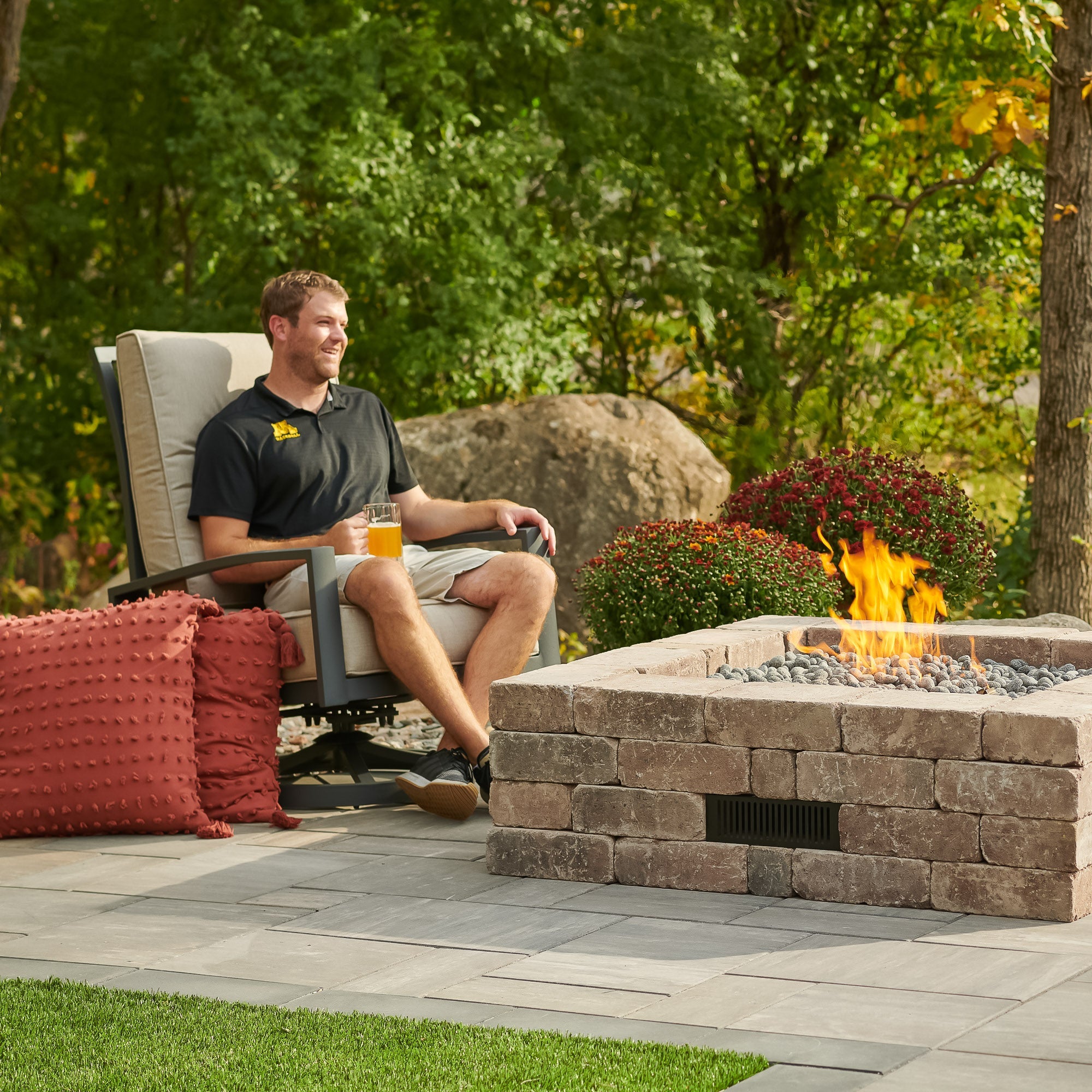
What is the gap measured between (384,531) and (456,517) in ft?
1.72

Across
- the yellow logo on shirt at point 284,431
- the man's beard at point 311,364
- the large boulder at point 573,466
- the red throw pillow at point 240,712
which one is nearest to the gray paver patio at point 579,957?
the red throw pillow at point 240,712

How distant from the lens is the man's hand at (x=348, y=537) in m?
4.41

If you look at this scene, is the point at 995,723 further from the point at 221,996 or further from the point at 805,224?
the point at 805,224

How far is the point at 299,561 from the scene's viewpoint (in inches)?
174

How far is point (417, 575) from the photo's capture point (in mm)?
4578

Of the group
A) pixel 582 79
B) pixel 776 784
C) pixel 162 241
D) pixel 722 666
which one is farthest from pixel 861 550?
pixel 162 241

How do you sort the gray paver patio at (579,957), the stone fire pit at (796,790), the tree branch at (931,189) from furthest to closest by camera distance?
the tree branch at (931,189) → the stone fire pit at (796,790) → the gray paver patio at (579,957)

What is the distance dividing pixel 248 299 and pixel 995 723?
6345mm

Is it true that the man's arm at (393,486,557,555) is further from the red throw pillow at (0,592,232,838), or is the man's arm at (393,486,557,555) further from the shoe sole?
the red throw pillow at (0,592,232,838)

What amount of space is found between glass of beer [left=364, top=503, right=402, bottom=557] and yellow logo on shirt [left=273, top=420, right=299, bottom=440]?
384 millimetres

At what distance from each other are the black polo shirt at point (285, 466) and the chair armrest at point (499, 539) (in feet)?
0.81

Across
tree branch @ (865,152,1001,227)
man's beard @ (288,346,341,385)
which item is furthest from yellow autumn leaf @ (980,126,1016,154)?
man's beard @ (288,346,341,385)

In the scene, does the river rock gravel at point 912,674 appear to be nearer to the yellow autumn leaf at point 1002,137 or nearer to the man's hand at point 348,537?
the man's hand at point 348,537

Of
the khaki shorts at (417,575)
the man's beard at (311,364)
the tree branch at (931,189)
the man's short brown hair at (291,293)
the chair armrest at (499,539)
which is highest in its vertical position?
the tree branch at (931,189)
